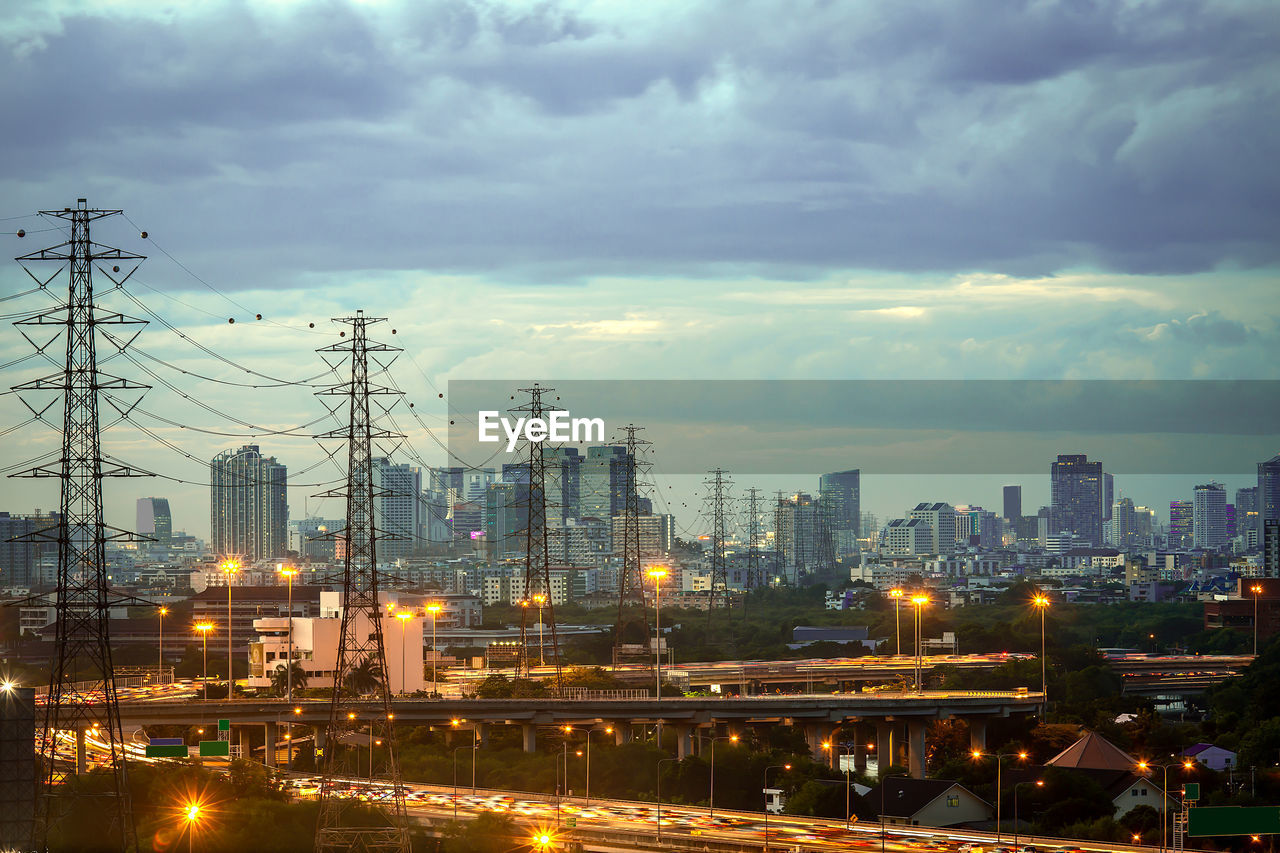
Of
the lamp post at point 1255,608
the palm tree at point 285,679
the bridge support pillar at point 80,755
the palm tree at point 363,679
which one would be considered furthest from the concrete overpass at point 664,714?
the lamp post at point 1255,608

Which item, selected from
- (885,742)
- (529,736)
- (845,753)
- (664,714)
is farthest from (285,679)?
(845,753)

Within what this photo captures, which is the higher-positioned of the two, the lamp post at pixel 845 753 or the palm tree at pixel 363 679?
the palm tree at pixel 363 679

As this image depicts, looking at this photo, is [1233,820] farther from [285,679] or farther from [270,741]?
[285,679]

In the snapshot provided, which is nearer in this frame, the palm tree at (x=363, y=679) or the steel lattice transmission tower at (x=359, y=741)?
the steel lattice transmission tower at (x=359, y=741)

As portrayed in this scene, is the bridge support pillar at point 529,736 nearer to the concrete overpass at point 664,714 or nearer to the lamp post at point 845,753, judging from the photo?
the concrete overpass at point 664,714

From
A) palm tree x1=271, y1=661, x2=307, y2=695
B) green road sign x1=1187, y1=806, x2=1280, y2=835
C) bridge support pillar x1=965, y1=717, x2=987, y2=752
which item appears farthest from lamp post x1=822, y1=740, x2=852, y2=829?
palm tree x1=271, y1=661, x2=307, y2=695

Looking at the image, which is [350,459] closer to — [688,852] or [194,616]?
[688,852]

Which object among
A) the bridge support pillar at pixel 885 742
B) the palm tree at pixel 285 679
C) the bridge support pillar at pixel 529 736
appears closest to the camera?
the bridge support pillar at pixel 529 736
